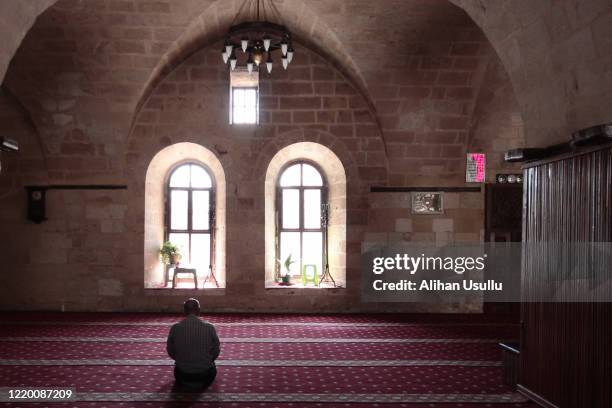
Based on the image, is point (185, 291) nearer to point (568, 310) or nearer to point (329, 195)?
point (329, 195)

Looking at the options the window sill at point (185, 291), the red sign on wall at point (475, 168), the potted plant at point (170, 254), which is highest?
the red sign on wall at point (475, 168)

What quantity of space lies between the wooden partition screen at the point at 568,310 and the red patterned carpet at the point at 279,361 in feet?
1.37

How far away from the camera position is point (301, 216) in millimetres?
10664

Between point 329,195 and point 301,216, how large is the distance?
62 centimetres

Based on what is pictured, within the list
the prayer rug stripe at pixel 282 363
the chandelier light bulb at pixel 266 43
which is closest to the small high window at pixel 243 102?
the chandelier light bulb at pixel 266 43

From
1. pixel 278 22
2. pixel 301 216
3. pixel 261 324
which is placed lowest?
pixel 261 324

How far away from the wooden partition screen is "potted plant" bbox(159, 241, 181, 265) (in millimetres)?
6309

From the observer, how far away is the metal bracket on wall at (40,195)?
9.69 m

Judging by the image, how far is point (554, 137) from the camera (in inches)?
192

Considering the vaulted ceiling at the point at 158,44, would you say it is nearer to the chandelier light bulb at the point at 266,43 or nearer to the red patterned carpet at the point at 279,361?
the chandelier light bulb at the point at 266,43

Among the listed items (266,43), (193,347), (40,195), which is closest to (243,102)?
(266,43)

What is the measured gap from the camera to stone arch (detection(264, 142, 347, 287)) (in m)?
10.1

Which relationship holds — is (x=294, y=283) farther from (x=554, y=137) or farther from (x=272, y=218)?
(x=554, y=137)

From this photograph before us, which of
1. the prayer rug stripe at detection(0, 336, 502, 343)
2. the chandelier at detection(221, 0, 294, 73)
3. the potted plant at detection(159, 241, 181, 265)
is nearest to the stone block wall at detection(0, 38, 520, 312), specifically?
the potted plant at detection(159, 241, 181, 265)
